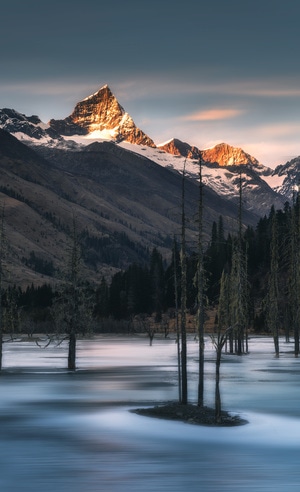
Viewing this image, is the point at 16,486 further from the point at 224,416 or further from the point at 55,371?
the point at 55,371

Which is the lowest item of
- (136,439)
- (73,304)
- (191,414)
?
(136,439)

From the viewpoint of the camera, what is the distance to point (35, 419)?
50656 millimetres

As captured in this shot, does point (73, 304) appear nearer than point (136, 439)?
No

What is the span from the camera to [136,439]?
138 ft

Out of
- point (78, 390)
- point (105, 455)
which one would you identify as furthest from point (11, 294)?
point (105, 455)

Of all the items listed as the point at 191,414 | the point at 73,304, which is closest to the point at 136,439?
the point at 191,414

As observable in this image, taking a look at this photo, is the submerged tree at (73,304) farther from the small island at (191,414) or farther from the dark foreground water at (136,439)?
the small island at (191,414)

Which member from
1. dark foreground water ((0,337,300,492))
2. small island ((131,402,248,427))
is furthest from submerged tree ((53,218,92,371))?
small island ((131,402,248,427))

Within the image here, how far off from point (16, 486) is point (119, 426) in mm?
15512

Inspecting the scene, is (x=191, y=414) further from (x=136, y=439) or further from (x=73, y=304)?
(x=73, y=304)

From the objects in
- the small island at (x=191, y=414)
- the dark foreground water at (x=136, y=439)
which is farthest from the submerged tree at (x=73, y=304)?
the small island at (x=191, y=414)

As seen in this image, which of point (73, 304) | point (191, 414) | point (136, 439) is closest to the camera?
point (136, 439)

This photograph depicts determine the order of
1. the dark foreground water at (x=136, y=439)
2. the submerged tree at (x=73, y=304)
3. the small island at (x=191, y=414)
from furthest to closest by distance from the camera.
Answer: the submerged tree at (x=73, y=304) < the small island at (x=191, y=414) < the dark foreground water at (x=136, y=439)

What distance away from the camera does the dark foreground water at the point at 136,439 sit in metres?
32.4
